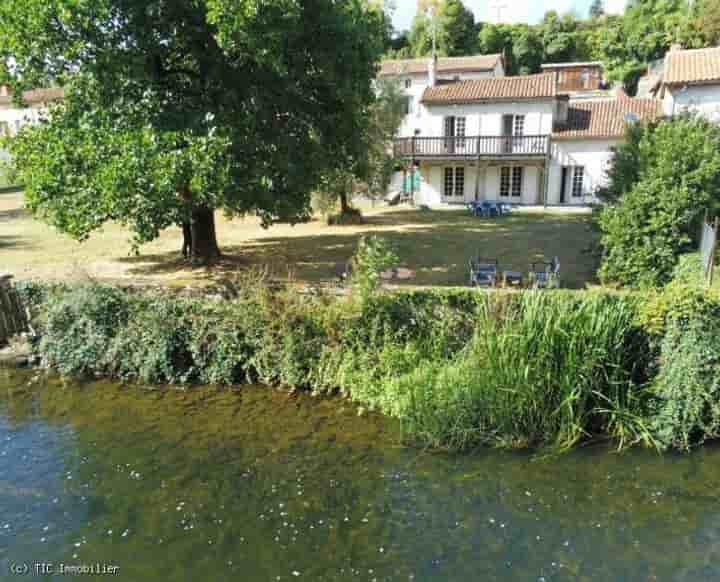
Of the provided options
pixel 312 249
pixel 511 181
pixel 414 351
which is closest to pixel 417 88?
pixel 511 181

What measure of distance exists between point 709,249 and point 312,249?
12678 millimetres

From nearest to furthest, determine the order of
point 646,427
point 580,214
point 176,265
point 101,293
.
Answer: point 646,427 < point 101,293 < point 176,265 < point 580,214

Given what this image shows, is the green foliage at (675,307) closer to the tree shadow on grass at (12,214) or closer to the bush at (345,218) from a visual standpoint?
the bush at (345,218)

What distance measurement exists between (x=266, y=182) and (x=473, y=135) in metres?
20.8

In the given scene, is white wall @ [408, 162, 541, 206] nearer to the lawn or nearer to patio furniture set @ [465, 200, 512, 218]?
patio furniture set @ [465, 200, 512, 218]

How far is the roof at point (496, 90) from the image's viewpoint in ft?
97.7

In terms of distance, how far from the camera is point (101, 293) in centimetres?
1127

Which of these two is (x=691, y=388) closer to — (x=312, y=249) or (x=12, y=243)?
(x=312, y=249)

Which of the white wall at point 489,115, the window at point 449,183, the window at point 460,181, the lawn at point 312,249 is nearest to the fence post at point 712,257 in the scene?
the lawn at point 312,249

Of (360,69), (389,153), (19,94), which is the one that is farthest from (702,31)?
(19,94)

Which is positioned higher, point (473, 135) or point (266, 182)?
point (473, 135)

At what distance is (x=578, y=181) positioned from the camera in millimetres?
30891

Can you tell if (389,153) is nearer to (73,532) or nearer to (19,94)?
(19,94)

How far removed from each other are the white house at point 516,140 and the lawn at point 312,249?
3768mm
